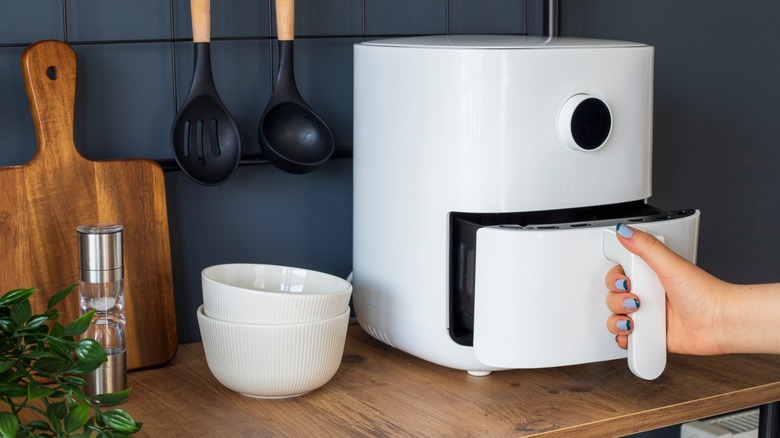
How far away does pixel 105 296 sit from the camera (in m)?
0.99

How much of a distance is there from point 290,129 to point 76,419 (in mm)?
643

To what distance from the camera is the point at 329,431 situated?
3.02ft

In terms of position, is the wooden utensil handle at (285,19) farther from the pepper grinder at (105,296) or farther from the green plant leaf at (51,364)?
the green plant leaf at (51,364)

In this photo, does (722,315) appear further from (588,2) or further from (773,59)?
(773,59)

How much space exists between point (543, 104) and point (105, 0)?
21.0 inches

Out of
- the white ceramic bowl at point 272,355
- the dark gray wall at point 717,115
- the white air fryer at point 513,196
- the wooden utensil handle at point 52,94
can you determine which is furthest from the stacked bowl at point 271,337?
the dark gray wall at point 717,115

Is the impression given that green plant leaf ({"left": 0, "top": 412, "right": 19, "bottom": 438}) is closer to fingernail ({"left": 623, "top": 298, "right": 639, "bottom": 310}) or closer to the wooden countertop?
the wooden countertop

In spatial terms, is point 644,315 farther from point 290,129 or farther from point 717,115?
point 717,115

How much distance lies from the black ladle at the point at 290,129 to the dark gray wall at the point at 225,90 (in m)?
0.05

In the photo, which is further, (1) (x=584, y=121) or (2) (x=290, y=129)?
(2) (x=290, y=129)

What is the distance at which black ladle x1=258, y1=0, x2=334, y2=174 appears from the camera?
117 cm

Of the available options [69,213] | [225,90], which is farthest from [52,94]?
[225,90]

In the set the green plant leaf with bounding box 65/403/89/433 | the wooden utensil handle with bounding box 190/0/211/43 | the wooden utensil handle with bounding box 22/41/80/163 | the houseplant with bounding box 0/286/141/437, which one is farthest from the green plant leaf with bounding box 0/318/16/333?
the wooden utensil handle with bounding box 190/0/211/43

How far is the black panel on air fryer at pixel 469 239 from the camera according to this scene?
39.9 inches
